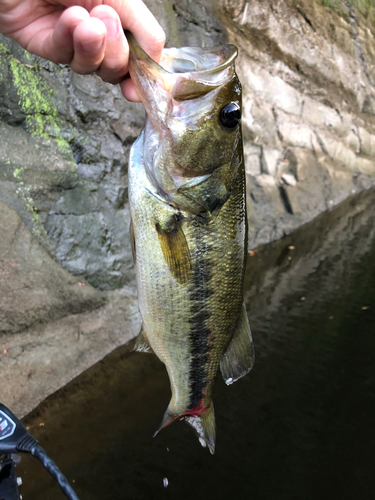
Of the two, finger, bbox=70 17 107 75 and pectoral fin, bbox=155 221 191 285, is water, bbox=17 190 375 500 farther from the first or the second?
finger, bbox=70 17 107 75

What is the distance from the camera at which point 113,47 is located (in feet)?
3.98

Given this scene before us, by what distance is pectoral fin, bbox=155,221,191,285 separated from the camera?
1.42m

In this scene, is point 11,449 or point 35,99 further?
point 35,99

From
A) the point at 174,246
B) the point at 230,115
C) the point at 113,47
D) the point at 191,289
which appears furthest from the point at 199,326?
the point at 113,47

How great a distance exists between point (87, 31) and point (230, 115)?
1.65ft

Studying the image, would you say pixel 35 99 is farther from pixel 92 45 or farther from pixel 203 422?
pixel 203 422

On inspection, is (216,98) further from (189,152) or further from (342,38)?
(342,38)

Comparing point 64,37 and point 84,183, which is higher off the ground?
→ point 64,37

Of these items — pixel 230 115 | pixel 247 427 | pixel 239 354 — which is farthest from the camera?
pixel 247 427

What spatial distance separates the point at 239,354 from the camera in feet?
5.44

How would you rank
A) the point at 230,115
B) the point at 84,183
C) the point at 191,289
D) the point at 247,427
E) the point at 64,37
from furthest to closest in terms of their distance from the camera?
1. the point at 84,183
2. the point at 247,427
3. the point at 191,289
4. the point at 230,115
5. the point at 64,37

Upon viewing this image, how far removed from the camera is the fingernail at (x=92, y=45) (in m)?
1.12

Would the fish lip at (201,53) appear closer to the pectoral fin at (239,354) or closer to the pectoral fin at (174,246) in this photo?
the pectoral fin at (174,246)

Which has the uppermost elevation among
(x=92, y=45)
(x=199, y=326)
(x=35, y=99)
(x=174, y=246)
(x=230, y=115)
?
(x=92, y=45)
